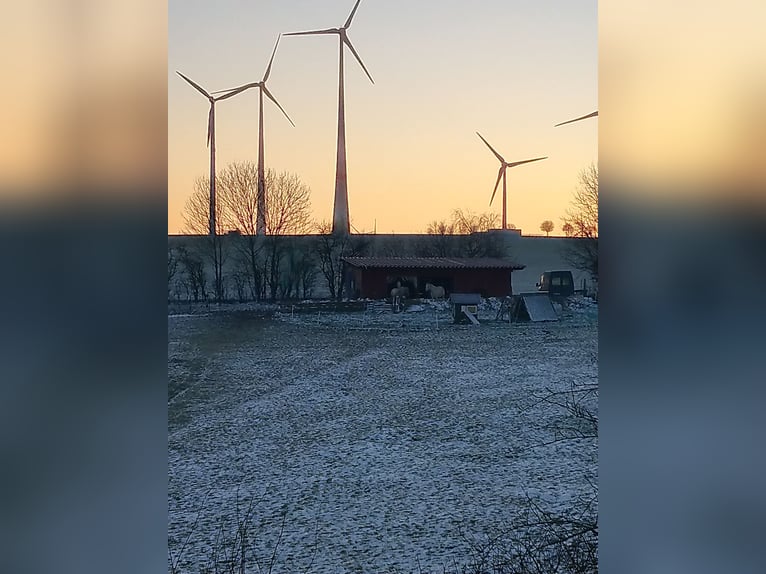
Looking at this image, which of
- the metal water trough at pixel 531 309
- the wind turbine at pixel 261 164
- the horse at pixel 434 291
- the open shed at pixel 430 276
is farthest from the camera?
the wind turbine at pixel 261 164

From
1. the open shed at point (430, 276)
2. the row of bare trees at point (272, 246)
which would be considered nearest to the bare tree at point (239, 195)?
the row of bare trees at point (272, 246)

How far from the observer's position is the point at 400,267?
21984 millimetres

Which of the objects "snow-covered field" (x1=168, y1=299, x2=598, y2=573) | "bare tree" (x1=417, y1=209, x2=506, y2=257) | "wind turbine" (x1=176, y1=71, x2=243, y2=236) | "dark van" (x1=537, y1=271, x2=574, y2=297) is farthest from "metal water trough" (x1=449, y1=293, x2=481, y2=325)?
"wind turbine" (x1=176, y1=71, x2=243, y2=236)

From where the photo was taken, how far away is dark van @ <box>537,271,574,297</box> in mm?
23531

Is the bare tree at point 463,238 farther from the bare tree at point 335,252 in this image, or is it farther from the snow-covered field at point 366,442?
the snow-covered field at point 366,442

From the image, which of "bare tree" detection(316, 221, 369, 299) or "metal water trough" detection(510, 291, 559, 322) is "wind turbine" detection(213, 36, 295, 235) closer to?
"bare tree" detection(316, 221, 369, 299)

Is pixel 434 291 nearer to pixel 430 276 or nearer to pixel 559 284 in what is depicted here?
pixel 430 276

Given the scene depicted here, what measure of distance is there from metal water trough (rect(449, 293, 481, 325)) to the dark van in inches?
126

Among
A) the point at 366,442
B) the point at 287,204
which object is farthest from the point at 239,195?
the point at 366,442

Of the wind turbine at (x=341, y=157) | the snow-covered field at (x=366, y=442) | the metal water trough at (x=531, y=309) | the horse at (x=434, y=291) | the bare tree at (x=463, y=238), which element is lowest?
the snow-covered field at (x=366, y=442)

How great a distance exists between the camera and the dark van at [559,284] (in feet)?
77.2

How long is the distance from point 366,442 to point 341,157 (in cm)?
1659

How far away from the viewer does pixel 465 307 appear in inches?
795

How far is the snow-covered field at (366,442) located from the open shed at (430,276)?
179 inches
